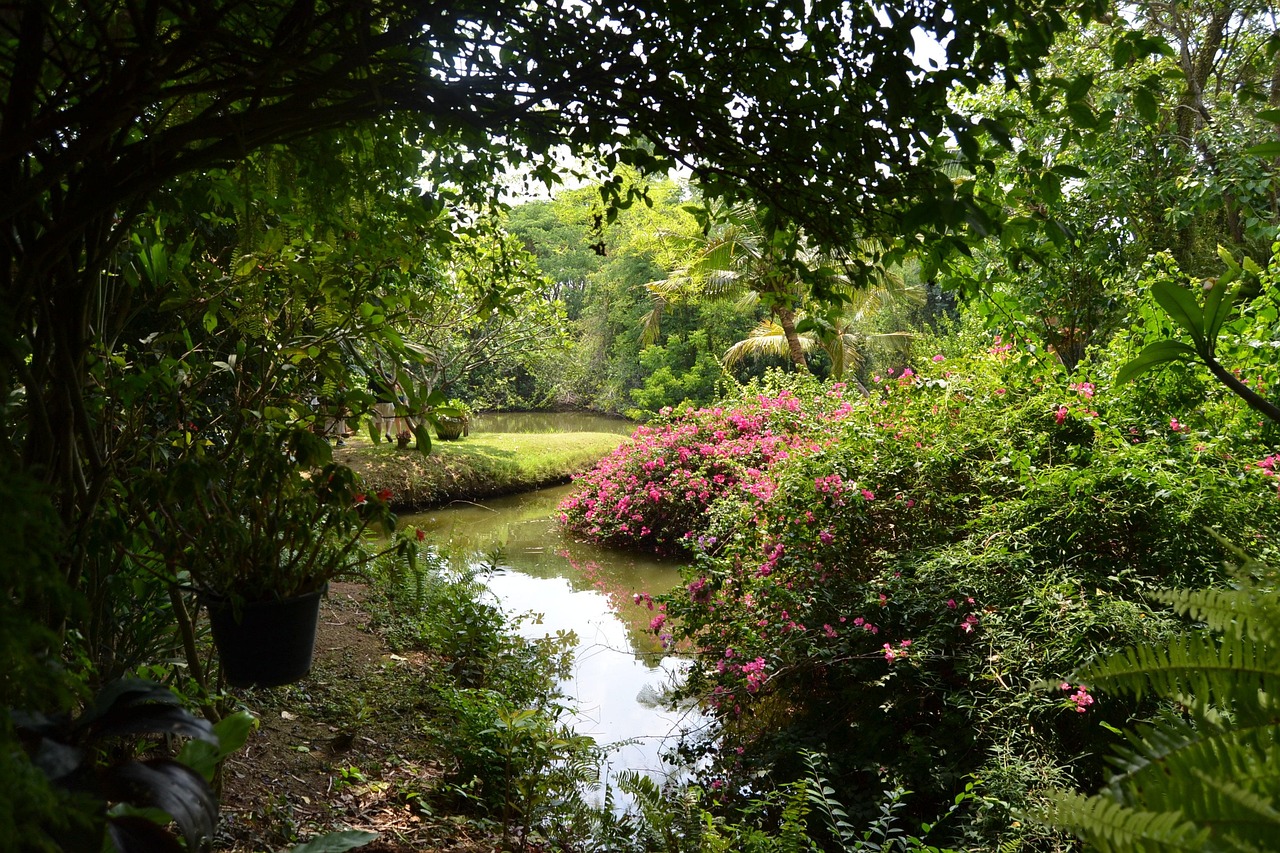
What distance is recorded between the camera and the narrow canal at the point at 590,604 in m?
4.70

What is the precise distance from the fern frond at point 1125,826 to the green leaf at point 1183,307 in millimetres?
637

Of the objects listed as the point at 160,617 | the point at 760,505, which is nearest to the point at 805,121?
the point at 160,617

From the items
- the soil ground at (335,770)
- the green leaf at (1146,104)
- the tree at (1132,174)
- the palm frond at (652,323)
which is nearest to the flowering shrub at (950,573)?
the tree at (1132,174)

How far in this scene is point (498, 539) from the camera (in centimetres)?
965

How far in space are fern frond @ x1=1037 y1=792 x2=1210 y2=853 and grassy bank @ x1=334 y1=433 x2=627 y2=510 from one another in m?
9.14

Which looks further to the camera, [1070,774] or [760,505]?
[760,505]

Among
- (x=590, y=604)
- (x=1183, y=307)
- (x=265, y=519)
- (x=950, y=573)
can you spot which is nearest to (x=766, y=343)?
(x=590, y=604)

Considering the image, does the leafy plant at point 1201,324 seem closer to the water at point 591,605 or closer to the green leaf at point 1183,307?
the green leaf at point 1183,307

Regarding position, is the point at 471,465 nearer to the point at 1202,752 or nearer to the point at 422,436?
the point at 422,436

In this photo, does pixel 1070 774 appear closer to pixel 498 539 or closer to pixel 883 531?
pixel 883 531

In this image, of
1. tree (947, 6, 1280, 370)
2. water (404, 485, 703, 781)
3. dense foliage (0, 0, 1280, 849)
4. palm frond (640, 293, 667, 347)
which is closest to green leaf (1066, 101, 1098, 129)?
dense foliage (0, 0, 1280, 849)

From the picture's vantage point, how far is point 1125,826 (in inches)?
28.5

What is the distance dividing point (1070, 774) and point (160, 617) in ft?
10.3

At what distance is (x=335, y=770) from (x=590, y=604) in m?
4.39
